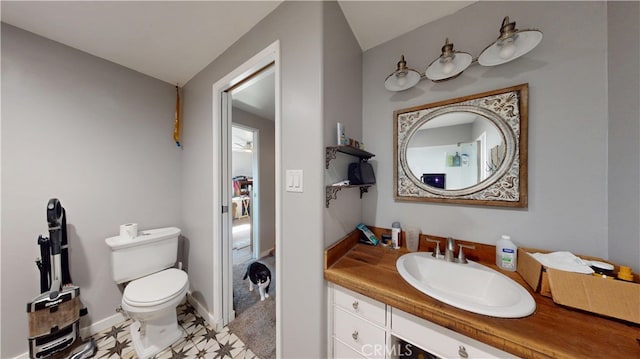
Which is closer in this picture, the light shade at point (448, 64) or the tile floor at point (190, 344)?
the light shade at point (448, 64)

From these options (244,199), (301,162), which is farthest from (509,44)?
(244,199)

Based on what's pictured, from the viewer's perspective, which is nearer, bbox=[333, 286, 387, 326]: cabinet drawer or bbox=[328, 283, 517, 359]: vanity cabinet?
bbox=[328, 283, 517, 359]: vanity cabinet

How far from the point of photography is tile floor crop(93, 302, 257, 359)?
1.34m

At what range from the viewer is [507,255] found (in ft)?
3.07

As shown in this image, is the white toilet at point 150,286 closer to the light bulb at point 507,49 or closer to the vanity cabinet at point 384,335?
the vanity cabinet at point 384,335

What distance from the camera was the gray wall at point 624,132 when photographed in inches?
28.0

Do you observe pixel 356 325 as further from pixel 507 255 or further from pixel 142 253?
pixel 142 253

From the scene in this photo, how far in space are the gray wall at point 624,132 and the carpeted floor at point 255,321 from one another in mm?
1988

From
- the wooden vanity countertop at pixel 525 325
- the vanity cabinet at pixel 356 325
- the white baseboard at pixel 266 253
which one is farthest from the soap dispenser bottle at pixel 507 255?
the white baseboard at pixel 266 253

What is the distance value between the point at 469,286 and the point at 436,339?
1.35 feet

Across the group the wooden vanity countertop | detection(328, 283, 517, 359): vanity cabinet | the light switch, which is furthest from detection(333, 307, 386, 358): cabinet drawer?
the light switch

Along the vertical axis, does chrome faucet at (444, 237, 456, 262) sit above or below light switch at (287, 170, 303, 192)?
below

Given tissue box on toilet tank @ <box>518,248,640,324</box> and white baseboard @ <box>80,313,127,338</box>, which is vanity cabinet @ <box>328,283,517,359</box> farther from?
white baseboard @ <box>80,313,127,338</box>

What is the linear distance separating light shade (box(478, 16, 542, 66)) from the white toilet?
8.14ft
